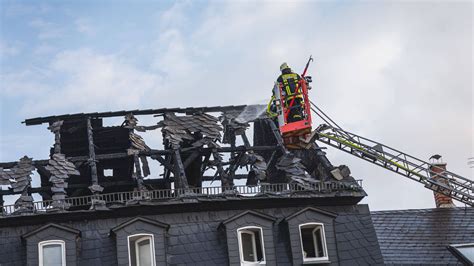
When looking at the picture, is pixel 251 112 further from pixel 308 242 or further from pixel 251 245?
pixel 251 245

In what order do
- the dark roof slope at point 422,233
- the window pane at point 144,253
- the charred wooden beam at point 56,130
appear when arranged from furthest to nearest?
1. the charred wooden beam at point 56,130
2. the dark roof slope at point 422,233
3. the window pane at point 144,253

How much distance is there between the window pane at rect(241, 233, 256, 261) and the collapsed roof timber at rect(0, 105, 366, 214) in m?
2.04

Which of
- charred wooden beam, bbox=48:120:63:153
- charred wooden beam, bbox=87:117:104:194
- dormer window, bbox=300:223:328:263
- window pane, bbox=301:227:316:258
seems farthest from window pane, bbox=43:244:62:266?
window pane, bbox=301:227:316:258

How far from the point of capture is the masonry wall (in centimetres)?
3738

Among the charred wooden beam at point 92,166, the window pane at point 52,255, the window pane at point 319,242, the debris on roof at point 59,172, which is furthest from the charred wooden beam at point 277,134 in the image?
the window pane at point 52,255

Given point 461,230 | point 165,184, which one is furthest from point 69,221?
point 461,230

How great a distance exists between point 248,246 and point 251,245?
145mm

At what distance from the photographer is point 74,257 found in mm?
37000

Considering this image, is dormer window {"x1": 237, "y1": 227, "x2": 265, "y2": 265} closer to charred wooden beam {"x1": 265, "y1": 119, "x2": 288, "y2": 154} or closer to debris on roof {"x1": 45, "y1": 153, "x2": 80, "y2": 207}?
charred wooden beam {"x1": 265, "y1": 119, "x2": 288, "y2": 154}

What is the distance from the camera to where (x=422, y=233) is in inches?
1671

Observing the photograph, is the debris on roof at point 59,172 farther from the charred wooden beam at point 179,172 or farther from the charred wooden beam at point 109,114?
the charred wooden beam at point 179,172

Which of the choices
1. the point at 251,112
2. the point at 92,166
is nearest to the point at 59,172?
the point at 92,166

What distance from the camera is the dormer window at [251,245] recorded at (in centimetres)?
3853

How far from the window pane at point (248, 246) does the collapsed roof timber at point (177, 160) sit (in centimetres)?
204
